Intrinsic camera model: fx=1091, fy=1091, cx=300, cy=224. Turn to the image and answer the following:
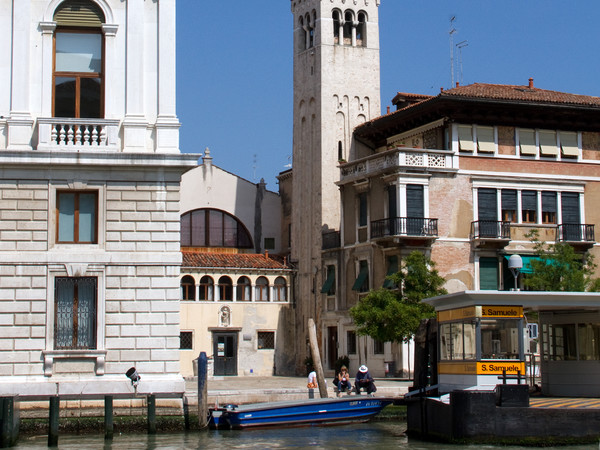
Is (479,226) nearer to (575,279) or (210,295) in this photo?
(575,279)

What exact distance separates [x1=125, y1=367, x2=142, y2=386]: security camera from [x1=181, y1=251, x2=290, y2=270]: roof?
74.9 feet

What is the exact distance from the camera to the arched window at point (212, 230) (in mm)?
49438

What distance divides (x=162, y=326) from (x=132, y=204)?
259 cm

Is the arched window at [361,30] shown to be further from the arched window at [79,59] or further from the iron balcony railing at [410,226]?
the arched window at [79,59]

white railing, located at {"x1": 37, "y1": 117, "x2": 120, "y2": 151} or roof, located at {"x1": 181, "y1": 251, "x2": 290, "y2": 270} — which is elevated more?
white railing, located at {"x1": 37, "y1": 117, "x2": 120, "y2": 151}

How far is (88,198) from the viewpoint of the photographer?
2270 cm

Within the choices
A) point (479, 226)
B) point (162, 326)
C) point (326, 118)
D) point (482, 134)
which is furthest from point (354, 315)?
point (162, 326)

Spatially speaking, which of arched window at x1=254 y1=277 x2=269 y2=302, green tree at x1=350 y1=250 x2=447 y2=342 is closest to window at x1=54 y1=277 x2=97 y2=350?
green tree at x1=350 y1=250 x2=447 y2=342

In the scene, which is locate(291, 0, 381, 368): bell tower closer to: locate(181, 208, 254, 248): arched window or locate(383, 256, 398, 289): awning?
locate(181, 208, 254, 248): arched window

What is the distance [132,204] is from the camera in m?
22.5

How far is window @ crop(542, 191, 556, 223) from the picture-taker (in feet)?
137

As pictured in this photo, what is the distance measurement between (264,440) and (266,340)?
23.3 m

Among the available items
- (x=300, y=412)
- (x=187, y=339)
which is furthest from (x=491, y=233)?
(x=300, y=412)

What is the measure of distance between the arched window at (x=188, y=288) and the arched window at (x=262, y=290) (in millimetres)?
2782
